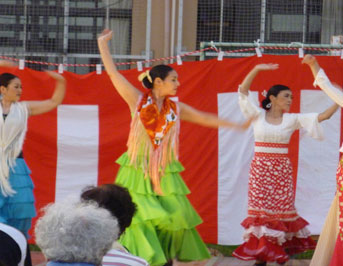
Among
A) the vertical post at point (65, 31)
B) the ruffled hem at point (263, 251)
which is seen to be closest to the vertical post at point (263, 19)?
the vertical post at point (65, 31)

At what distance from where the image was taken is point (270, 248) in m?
6.73

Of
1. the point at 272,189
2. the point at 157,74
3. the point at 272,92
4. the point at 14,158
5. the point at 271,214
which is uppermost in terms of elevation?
the point at 157,74

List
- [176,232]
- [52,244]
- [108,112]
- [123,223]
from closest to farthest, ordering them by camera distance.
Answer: [52,244], [123,223], [176,232], [108,112]

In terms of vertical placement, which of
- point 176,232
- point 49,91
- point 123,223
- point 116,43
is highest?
point 116,43

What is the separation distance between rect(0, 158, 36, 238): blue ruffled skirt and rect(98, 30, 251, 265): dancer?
3.64ft

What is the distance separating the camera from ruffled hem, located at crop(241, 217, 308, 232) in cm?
681

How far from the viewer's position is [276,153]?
6.86 m

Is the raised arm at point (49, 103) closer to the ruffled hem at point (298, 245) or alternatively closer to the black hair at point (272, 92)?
the black hair at point (272, 92)

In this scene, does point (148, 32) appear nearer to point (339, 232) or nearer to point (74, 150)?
point (74, 150)

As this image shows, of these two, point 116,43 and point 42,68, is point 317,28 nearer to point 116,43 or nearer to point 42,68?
point 116,43

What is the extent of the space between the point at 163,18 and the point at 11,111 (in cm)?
359

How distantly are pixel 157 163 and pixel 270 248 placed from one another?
4.82 ft

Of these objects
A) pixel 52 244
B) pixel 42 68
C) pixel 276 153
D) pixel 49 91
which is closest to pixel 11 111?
pixel 49 91

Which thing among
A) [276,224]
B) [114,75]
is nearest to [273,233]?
[276,224]
